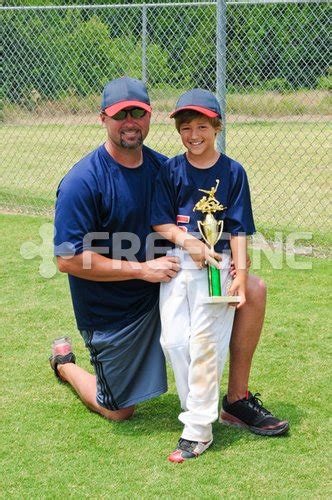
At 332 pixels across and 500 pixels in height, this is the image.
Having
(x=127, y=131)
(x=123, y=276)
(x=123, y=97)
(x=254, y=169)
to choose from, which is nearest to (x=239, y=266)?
(x=123, y=276)

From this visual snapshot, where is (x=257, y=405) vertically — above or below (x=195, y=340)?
below

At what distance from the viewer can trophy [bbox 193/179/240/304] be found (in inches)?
146

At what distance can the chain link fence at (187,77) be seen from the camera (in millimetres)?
9109

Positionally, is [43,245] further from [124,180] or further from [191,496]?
[191,496]

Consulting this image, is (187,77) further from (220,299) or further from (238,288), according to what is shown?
→ (220,299)

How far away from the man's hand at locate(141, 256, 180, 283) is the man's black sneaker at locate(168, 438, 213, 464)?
2.23 ft

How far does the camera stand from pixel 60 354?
15.0 ft

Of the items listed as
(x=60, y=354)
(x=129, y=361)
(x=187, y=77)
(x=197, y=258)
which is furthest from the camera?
(x=187, y=77)

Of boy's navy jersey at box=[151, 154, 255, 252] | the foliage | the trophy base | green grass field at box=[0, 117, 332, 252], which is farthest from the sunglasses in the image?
the foliage

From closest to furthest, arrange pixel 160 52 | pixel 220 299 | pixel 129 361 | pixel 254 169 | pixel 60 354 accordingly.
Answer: pixel 220 299
pixel 129 361
pixel 60 354
pixel 160 52
pixel 254 169

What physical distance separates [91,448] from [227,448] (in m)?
0.57

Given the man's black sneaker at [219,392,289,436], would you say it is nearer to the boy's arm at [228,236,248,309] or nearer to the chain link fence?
the boy's arm at [228,236,248,309]

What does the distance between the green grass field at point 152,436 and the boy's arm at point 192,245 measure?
787 mm

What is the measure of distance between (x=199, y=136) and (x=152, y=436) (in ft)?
4.32
